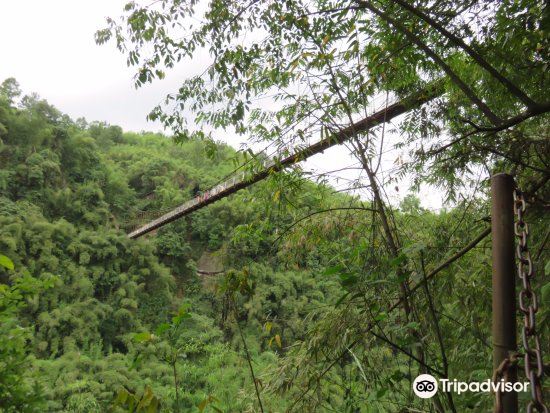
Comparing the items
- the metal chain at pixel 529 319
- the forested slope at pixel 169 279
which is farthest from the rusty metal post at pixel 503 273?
the forested slope at pixel 169 279

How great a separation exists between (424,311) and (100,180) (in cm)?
892

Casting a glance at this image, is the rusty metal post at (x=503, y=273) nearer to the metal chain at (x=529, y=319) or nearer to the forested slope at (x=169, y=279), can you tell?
the metal chain at (x=529, y=319)

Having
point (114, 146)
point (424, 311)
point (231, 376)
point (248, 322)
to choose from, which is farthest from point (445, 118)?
point (114, 146)

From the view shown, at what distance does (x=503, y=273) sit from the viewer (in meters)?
0.49

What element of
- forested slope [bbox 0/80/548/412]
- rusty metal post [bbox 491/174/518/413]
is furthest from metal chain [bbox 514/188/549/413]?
forested slope [bbox 0/80/548/412]

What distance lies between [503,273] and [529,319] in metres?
0.08

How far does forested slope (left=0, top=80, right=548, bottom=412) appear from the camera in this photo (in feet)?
4.19

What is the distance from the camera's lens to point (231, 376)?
6.09 m

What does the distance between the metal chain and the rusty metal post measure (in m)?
0.02

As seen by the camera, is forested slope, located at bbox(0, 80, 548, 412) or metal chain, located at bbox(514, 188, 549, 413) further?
forested slope, located at bbox(0, 80, 548, 412)

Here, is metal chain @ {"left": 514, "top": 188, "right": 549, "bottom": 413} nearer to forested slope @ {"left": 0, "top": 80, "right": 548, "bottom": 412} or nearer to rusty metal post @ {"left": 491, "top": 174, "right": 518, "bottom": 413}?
rusty metal post @ {"left": 491, "top": 174, "right": 518, "bottom": 413}

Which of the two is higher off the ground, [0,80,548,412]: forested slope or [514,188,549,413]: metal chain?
[0,80,548,412]: forested slope

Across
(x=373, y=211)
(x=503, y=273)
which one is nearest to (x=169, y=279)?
(x=373, y=211)

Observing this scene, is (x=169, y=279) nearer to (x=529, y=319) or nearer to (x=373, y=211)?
(x=373, y=211)
